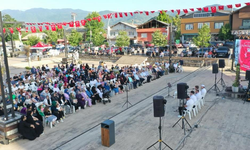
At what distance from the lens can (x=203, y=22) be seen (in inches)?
1996

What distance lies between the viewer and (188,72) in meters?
21.3

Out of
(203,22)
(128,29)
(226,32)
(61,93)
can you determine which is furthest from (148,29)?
(61,93)

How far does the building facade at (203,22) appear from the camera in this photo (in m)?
48.7

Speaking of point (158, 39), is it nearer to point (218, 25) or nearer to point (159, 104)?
point (218, 25)

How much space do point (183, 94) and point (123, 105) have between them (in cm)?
359

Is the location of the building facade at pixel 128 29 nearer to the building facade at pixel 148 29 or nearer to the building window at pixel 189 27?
the building facade at pixel 148 29

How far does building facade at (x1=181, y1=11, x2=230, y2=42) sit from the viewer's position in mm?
48656

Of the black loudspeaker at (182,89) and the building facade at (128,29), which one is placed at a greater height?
the building facade at (128,29)

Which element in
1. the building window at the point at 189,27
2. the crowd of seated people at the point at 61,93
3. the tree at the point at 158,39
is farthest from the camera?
the building window at the point at 189,27

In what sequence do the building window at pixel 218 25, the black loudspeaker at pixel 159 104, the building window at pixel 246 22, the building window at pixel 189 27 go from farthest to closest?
the building window at pixel 189 27, the building window at pixel 218 25, the building window at pixel 246 22, the black loudspeaker at pixel 159 104

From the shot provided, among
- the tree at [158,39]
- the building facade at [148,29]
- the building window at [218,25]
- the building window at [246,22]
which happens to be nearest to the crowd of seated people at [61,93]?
the tree at [158,39]

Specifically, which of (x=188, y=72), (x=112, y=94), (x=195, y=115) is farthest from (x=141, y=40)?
(x=195, y=115)

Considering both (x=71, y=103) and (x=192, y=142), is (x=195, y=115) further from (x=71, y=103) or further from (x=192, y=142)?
(x=71, y=103)

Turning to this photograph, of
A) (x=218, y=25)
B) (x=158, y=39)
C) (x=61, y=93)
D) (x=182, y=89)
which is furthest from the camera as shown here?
(x=218, y=25)
